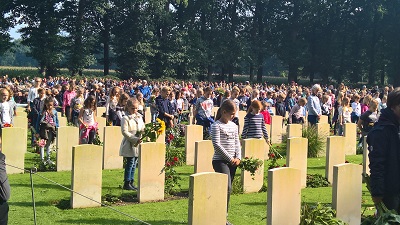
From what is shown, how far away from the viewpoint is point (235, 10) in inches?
2820

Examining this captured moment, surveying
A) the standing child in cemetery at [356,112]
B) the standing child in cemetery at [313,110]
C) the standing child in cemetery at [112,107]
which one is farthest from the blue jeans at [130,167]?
the standing child in cemetery at [356,112]

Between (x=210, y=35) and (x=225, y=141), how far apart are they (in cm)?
6068

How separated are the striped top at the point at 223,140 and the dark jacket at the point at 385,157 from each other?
109 inches

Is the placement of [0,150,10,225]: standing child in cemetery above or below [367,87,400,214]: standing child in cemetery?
below

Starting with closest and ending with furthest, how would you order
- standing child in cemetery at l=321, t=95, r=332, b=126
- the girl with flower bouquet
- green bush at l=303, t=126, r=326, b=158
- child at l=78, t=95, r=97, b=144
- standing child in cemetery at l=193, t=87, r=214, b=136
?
child at l=78, t=95, r=97, b=144, the girl with flower bouquet, standing child in cemetery at l=193, t=87, r=214, b=136, green bush at l=303, t=126, r=326, b=158, standing child in cemetery at l=321, t=95, r=332, b=126

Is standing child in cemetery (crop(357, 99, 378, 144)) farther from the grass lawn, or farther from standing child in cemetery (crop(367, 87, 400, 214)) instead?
standing child in cemetery (crop(367, 87, 400, 214))

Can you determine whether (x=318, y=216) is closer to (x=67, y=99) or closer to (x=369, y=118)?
(x=369, y=118)

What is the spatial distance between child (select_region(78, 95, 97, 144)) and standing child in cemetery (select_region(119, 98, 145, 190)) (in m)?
2.48

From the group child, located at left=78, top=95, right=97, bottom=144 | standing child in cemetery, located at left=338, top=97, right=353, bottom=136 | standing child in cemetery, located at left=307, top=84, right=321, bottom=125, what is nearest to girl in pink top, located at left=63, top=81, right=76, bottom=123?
child, located at left=78, top=95, right=97, bottom=144

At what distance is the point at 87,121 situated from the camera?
13.9 metres

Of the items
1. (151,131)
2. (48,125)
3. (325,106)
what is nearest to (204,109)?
(48,125)

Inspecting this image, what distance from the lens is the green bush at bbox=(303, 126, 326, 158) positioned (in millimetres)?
17328

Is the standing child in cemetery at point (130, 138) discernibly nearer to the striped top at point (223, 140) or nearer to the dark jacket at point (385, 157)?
the striped top at point (223, 140)

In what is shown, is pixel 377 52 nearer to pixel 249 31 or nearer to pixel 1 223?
pixel 249 31
